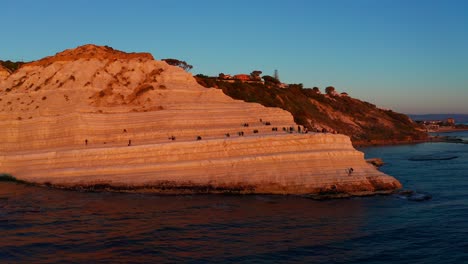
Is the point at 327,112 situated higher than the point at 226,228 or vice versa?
the point at 327,112

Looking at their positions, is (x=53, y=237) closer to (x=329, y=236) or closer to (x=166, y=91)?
(x=329, y=236)

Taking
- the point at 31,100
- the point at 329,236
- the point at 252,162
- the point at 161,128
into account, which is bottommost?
the point at 329,236

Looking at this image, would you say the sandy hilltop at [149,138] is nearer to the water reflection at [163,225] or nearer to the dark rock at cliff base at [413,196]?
the dark rock at cliff base at [413,196]

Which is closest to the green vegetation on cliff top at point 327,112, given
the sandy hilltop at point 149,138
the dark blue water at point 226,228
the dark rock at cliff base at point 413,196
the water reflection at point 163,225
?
the sandy hilltop at point 149,138

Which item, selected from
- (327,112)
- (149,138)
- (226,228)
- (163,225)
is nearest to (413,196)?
(226,228)

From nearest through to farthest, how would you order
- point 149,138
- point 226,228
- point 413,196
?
point 226,228 < point 413,196 < point 149,138

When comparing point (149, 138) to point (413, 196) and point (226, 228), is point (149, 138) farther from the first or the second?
point (413, 196)

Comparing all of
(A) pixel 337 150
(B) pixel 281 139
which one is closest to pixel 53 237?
(B) pixel 281 139
